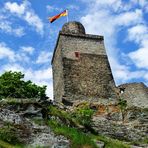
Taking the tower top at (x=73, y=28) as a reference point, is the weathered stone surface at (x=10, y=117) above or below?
below

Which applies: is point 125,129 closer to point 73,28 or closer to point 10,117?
point 10,117

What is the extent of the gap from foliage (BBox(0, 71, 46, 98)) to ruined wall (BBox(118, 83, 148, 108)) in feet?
23.4

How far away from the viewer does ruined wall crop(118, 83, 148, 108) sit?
35.1 m

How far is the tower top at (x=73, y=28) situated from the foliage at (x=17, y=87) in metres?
7.11

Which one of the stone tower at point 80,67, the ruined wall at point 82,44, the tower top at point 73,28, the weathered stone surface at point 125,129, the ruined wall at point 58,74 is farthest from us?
the tower top at point 73,28

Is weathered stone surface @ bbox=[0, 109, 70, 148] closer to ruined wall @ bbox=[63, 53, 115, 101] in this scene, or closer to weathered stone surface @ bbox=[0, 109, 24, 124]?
weathered stone surface @ bbox=[0, 109, 24, 124]

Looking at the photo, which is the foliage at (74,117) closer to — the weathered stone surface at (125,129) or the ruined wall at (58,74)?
the weathered stone surface at (125,129)

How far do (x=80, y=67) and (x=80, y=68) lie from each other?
15cm

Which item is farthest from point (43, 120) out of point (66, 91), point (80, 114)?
point (66, 91)

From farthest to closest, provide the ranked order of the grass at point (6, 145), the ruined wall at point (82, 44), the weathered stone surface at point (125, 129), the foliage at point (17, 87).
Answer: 1. the ruined wall at point (82, 44)
2. the foliage at point (17, 87)
3. the weathered stone surface at point (125, 129)
4. the grass at point (6, 145)

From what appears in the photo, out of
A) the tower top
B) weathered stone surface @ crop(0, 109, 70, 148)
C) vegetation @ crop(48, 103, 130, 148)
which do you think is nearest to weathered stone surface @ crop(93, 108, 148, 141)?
vegetation @ crop(48, 103, 130, 148)

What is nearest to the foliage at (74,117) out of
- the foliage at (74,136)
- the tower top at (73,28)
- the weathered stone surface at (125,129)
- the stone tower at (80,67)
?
the weathered stone surface at (125,129)

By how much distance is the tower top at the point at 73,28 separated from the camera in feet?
132

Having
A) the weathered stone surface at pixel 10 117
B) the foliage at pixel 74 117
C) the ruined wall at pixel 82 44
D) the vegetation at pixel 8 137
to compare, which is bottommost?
the vegetation at pixel 8 137
